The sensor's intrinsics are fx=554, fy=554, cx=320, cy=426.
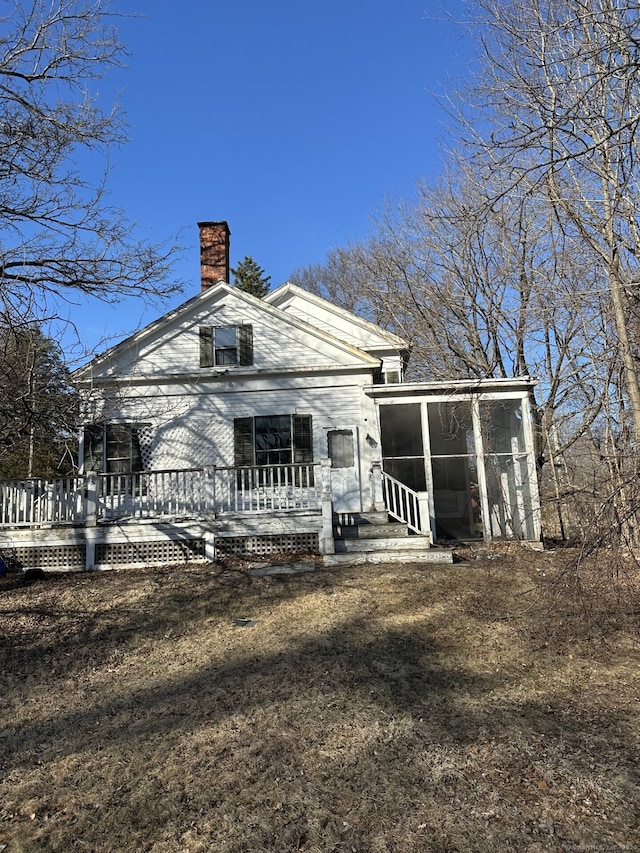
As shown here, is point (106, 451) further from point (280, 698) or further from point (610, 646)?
point (610, 646)

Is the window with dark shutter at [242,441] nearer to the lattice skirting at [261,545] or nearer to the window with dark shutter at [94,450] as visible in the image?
the lattice skirting at [261,545]

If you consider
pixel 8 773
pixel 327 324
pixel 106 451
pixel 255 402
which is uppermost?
pixel 327 324

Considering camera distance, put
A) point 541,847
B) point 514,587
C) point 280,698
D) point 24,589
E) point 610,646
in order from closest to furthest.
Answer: point 541,847, point 280,698, point 610,646, point 514,587, point 24,589

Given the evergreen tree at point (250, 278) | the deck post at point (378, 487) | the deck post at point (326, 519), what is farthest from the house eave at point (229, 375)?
the evergreen tree at point (250, 278)

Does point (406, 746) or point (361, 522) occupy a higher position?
point (361, 522)

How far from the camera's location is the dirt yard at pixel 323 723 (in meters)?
3.24

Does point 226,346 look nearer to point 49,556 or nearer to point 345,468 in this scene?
point 345,468

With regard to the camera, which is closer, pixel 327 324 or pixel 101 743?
pixel 101 743

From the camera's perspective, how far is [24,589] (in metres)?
9.41

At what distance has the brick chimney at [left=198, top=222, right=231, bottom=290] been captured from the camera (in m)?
15.0

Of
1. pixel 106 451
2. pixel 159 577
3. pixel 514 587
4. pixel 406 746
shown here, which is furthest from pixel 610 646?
pixel 106 451

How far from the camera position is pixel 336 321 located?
56.8ft

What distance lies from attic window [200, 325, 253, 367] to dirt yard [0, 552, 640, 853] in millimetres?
6123

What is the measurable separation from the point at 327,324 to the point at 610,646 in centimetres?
1288
